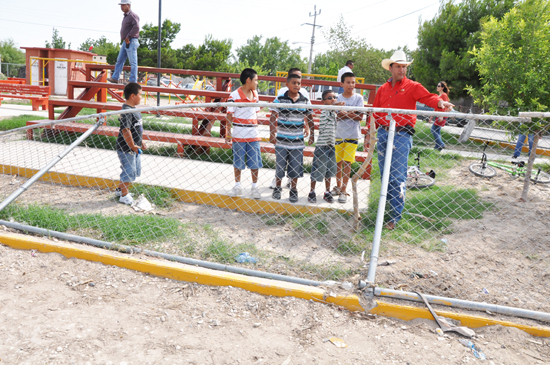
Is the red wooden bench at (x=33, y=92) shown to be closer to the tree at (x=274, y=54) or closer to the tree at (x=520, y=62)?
the tree at (x=520, y=62)

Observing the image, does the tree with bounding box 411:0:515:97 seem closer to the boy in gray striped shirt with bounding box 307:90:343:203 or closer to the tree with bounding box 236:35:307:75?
the boy in gray striped shirt with bounding box 307:90:343:203

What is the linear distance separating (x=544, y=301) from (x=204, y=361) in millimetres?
2895

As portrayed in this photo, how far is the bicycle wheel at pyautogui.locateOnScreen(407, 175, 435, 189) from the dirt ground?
3.60m

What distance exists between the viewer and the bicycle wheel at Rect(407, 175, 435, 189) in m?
6.44

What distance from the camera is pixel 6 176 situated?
20.7 feet

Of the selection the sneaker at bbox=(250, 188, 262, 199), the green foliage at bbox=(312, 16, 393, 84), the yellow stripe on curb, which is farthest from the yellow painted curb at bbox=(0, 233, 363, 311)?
the green foliage at bbox=(312, 16, 393, 84)

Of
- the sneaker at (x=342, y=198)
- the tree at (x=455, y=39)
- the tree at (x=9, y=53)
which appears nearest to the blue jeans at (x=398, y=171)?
the sneaker at (x=342, y=198)

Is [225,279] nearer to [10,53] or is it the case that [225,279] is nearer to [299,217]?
[299,217]

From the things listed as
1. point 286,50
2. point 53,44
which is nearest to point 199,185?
point 286,50

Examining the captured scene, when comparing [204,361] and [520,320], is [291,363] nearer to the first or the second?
[204,361]

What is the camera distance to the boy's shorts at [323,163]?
5.16 m

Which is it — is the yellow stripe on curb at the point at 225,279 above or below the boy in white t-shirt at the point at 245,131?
below

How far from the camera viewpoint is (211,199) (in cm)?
535

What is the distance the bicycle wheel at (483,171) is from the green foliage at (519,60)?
48.8 inches
